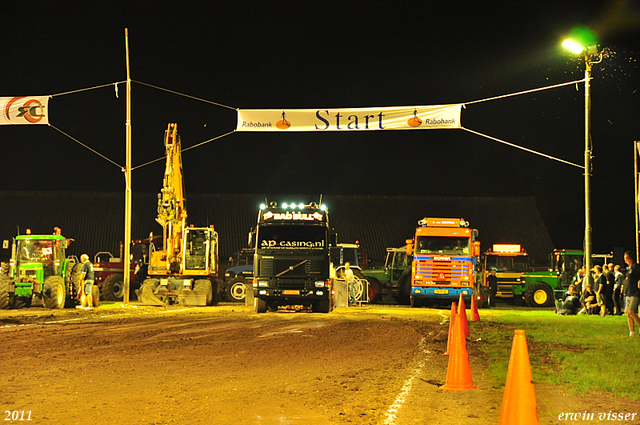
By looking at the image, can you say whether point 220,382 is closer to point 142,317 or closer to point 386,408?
point 386,408

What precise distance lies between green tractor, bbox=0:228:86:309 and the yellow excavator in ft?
11.7

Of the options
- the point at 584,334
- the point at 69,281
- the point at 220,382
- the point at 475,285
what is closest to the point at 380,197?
the point at 475,285

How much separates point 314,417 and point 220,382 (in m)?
2.60

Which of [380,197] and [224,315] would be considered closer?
[224,315]

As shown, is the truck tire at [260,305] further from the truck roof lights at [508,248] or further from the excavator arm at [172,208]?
the truck roof lights at [508,248]

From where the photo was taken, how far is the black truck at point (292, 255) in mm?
23781

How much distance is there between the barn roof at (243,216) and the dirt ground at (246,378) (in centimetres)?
3199

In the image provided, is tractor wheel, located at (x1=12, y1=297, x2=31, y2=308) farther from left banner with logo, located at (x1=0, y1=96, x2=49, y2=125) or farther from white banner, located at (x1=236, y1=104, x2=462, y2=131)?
white banner, located at (x1=236, y1=104, x2=462, y2=131)

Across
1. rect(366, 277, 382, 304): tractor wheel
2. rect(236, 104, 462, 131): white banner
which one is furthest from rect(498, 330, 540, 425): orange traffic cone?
rect(366, 277, 382, 304): tractor wheel

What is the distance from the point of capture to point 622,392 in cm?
916

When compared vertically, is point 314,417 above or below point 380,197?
below

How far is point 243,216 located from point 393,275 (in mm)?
19343

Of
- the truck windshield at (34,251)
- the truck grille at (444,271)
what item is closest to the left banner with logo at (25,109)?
the truck windshield at (34,251)

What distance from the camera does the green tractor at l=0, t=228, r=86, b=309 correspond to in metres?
26.4
